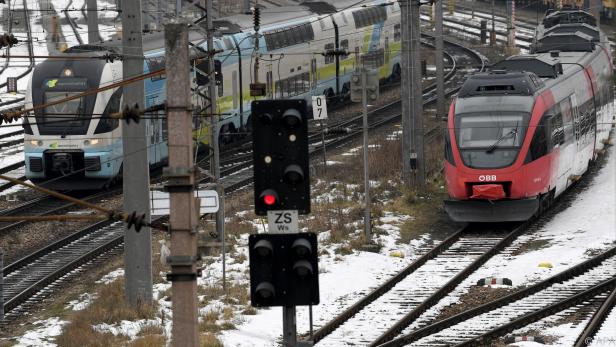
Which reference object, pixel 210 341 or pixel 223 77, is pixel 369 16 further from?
pixel 210 341

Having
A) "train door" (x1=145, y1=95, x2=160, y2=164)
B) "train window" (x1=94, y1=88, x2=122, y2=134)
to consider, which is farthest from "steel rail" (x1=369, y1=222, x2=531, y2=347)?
"train window" (x1=94, y1=88, x2=122, y2=134)

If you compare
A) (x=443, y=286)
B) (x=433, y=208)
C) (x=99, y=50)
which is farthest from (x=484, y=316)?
(x=99, y=50)

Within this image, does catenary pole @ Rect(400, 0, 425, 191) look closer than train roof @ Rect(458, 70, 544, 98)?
No

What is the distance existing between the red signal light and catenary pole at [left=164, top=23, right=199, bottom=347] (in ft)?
2.77

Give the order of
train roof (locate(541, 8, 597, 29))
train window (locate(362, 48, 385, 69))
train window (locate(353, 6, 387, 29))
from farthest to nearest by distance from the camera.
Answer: train window (locate(362, 48, 385, 69))
train roof (locate(541, 8, 597, 29))
train window (locate(353, 6, 387, 29))

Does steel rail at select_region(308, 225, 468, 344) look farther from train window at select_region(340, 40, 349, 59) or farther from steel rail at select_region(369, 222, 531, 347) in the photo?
train window at select_region(340, 40, 349, 59)

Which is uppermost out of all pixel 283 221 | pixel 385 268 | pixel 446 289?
pixel 283 221

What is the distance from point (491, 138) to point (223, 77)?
10.6 metres

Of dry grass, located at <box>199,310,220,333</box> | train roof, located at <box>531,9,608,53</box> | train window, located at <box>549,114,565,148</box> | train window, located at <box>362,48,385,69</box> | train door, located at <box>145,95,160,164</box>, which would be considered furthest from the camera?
train window, located at <box>362,48,385,69</box>

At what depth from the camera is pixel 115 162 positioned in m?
30.1

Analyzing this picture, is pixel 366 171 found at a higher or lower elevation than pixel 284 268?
lower

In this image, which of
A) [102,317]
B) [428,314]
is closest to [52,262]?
[102,317]

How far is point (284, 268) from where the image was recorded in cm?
1155

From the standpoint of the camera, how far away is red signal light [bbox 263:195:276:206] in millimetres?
11570
